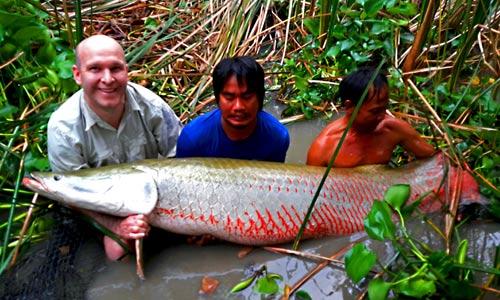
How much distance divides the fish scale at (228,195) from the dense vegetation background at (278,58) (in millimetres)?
345

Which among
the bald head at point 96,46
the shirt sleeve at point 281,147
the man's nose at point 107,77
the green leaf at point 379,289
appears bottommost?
the green leaf at point 379,289

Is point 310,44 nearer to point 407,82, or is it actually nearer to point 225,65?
point 407,82

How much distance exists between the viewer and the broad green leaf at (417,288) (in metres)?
1.74

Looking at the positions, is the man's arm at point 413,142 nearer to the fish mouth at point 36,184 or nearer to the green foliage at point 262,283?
the green foliage at point 262,283

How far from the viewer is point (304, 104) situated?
11.8ft

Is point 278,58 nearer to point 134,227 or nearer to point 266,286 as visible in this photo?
point 134,227

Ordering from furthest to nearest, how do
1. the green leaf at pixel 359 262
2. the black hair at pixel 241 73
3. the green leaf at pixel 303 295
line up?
the black hair at pixel 241 73
the green leaf at pixel 303 295
the green leaf at pixel 359 262

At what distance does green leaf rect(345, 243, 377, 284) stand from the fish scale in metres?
0.46

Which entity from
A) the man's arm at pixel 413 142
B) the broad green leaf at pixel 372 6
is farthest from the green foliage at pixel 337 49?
the man's arm at pixel 413 142

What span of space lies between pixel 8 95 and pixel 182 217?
173 cm

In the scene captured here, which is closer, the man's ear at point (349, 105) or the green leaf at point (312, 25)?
the man's ear at point (349, 105)

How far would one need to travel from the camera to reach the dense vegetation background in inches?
102

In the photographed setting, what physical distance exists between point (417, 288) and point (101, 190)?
4.67 feet

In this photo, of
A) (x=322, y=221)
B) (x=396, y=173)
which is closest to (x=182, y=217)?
(x=322, y=221)
